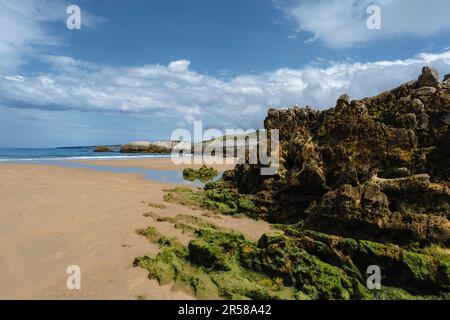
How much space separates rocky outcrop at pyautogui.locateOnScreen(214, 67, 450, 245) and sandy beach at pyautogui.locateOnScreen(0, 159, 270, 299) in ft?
7.91

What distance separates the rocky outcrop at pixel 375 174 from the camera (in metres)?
8.98

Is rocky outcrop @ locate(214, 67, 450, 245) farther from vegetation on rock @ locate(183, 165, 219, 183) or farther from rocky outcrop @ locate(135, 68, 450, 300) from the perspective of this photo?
vegetation on rock @ locate(183, 165, 219, 183)

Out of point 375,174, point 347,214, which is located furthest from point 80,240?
point 375,174

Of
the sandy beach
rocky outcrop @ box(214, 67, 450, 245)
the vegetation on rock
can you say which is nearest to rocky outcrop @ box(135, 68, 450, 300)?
rocky outcrop @ box(214, 67, 450, 245)

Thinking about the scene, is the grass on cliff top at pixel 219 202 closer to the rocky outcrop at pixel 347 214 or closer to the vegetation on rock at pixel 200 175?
the rocky outcrop at pixel 347 214

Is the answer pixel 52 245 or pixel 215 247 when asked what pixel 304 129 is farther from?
pixel 52 245

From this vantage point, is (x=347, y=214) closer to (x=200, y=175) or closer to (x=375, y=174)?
(x=375, y=174)

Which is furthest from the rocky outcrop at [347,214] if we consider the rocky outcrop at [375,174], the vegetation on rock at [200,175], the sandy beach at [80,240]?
the vegetation on rock at [200,175]

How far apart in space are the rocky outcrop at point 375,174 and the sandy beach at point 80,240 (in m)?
2.41

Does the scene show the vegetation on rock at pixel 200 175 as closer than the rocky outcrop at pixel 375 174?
No

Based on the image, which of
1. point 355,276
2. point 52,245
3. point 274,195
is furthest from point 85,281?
point 274,195

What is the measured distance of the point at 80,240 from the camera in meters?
9.55

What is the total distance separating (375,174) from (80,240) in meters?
9.77

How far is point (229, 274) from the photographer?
280 inches
